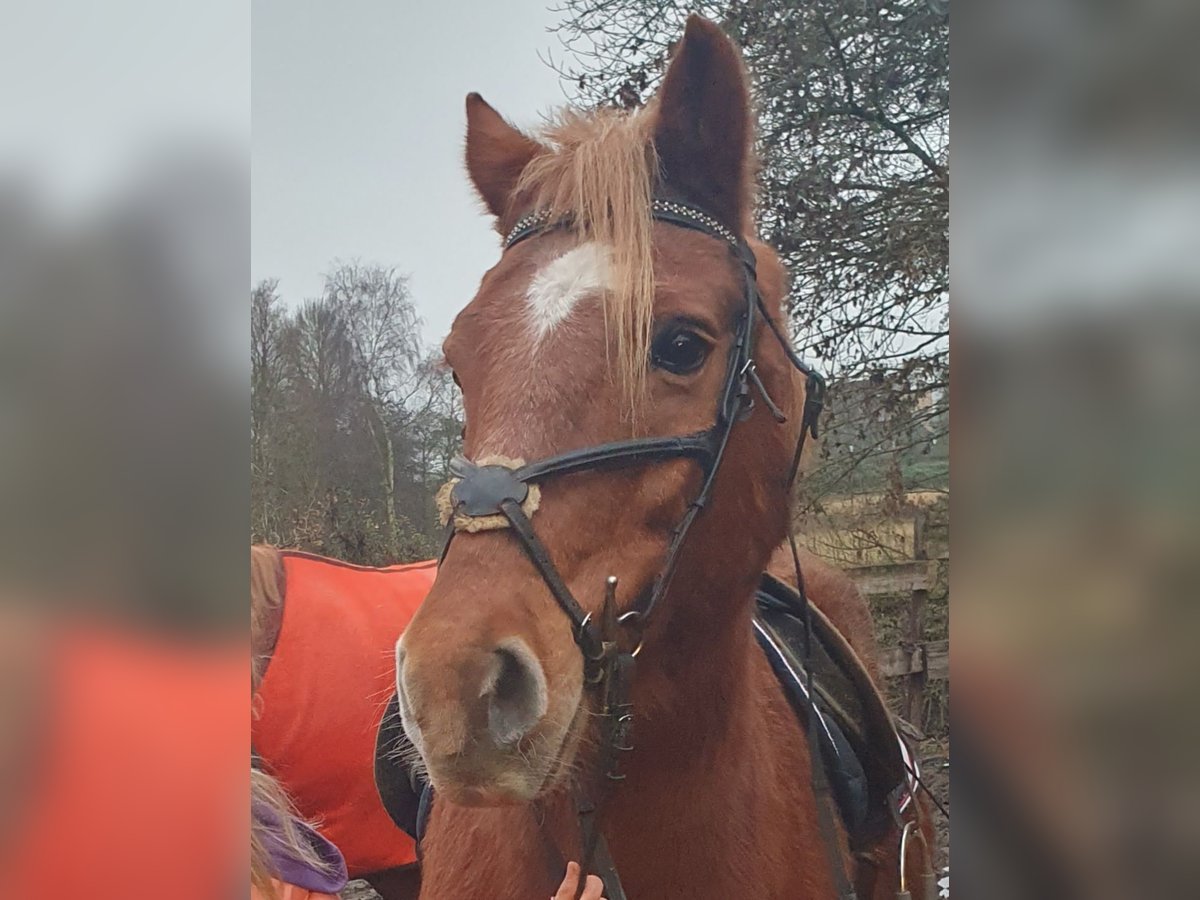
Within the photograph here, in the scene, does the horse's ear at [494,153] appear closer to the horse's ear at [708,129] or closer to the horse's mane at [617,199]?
the horse's mane at [617,199]

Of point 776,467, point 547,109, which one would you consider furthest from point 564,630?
point 547,109

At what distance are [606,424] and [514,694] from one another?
0.29 meters

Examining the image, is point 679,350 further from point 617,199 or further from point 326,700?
point 326,700

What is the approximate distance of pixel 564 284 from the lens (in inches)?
38.8

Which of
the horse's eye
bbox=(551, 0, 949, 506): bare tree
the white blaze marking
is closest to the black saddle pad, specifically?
bbox=(551, 0, 949, 506): bare tree

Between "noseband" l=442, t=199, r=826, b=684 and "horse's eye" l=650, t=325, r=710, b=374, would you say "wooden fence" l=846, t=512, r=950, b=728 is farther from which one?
"horse's eye" l=650, t=325, r=710, b=374

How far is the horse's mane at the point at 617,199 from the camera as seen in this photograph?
96 cm

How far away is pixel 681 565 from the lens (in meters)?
0.99
